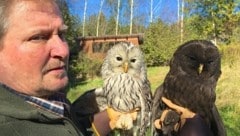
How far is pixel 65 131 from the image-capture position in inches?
55.0

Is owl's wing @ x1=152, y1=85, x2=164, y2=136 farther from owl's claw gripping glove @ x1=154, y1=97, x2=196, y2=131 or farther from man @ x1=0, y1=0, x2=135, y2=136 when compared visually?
man @ x1=0, y1=0, x2=135, y2=136

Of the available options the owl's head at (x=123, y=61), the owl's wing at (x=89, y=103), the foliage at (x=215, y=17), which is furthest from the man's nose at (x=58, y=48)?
the foliage at (x=215, y=17)

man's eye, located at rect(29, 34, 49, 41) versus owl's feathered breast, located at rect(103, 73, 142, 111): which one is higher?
man's eye, located at rect(29, 34, 49, 41)

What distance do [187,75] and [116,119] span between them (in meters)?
0.48

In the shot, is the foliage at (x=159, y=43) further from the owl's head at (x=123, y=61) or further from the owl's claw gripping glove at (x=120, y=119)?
the owl's claw gripping glove at (x=120, y=119)

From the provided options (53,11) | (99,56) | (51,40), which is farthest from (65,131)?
(99,56)

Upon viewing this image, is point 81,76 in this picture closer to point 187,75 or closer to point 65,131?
point 187,75

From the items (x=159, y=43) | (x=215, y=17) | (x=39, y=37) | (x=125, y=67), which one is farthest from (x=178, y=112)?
(x=159, y=43)

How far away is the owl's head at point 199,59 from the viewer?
93.5 inches

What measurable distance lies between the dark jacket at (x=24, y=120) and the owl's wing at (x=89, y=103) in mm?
1064

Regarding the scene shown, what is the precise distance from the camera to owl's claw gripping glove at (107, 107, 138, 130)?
2527 mm

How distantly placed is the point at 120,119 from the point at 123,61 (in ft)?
3.06

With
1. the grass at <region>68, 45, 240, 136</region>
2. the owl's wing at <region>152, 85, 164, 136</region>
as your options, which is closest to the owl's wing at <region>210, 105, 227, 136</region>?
the owl's wing at <region>152, 85, 164, 136</region>

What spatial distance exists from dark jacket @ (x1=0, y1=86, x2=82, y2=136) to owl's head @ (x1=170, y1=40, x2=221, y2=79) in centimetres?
112
